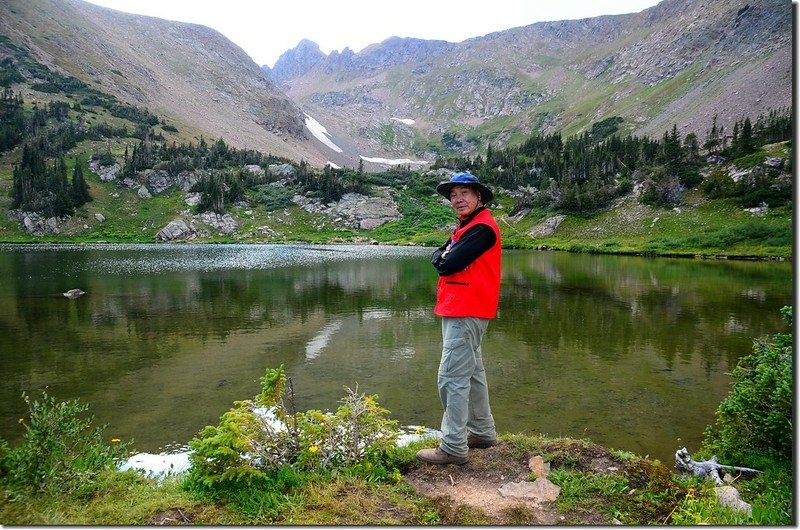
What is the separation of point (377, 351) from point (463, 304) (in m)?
10.3

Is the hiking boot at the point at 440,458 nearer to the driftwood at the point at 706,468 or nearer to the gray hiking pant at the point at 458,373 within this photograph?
the gray hiking pant at the point at 458,373

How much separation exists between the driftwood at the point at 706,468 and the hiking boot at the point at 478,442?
2.74 metres

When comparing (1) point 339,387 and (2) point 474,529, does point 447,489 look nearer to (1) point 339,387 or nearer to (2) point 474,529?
(2) point 474,529

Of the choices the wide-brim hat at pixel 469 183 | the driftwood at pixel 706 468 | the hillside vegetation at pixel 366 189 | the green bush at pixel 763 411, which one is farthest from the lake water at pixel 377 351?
the hillside vegetation at pixel 366 189

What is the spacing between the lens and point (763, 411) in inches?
243

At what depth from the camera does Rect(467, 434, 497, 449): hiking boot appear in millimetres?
6328

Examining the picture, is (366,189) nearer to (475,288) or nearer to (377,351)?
(377,351)

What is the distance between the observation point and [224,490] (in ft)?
16.3

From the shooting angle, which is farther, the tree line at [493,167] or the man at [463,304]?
the tree line at [493,167]

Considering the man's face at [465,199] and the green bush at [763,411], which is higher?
the man's face at [465,199]

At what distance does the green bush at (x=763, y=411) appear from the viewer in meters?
5.85

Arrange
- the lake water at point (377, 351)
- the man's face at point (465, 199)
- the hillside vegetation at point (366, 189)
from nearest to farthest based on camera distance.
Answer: the man's face at point (465, 199)
the lake water at point (377, 351)
the hillside vegetation at point (366, 189)

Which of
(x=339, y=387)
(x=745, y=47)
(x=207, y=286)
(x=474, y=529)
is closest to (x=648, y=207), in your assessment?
(x=207, y=286)

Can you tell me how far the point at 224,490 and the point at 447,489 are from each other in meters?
2.51
